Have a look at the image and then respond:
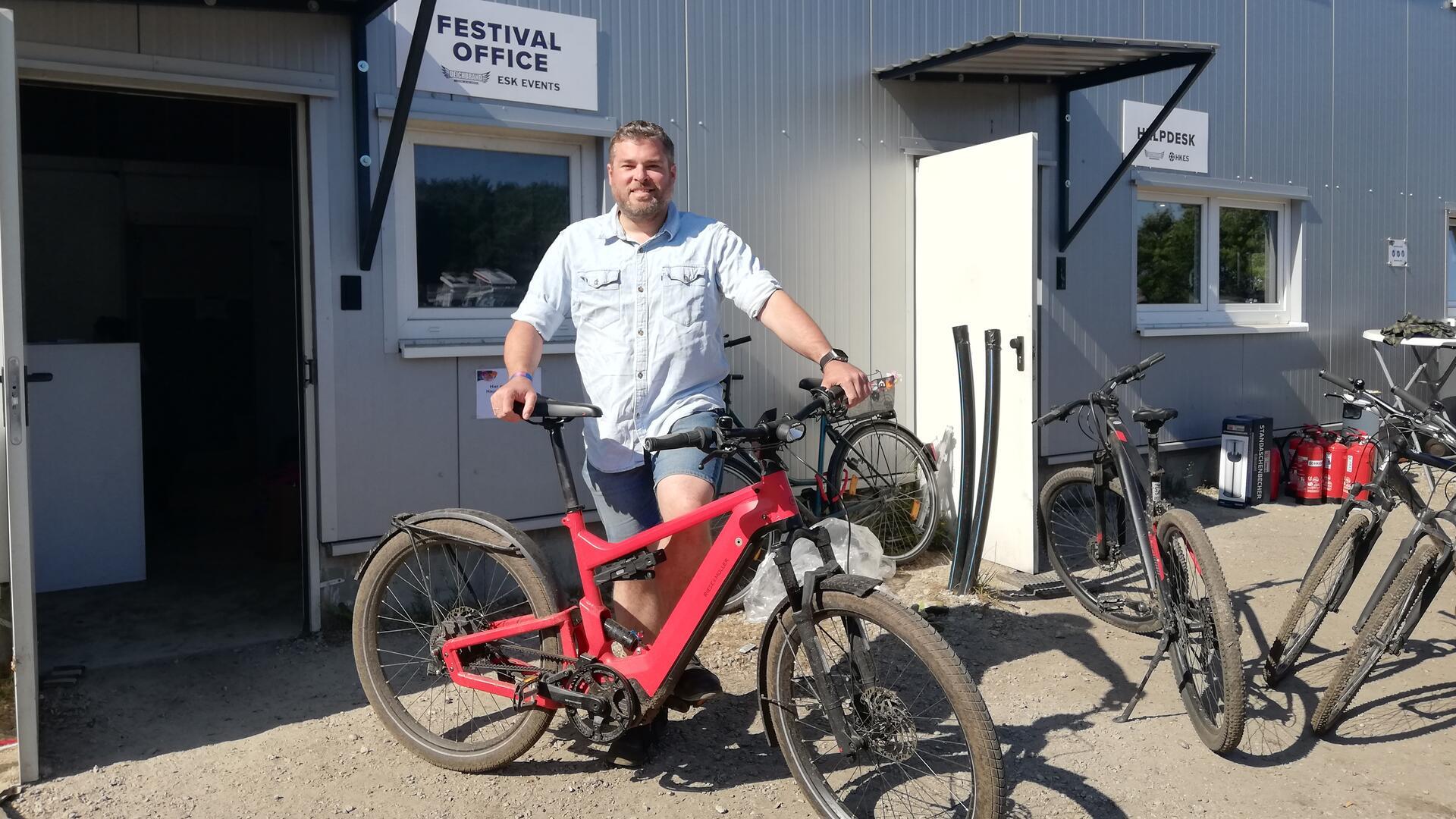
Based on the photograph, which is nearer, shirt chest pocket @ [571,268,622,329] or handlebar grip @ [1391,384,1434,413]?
shirt chest pocket @ [571,268,622,329]

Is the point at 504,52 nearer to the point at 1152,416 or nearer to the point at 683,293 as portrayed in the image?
the point at 683,293

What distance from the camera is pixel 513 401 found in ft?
9.78

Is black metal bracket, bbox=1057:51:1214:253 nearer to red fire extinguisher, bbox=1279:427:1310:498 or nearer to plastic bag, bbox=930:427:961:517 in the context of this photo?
plastic bag, bbox=930:427:961:517

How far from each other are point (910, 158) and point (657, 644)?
407 centimetres

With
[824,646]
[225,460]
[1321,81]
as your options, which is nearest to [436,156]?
[824,646]

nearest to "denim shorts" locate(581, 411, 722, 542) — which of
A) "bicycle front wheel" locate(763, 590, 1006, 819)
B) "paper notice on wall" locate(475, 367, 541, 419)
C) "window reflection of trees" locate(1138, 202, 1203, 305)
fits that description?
"bicycle front wheel" locate(763, 590, 1006, 819)

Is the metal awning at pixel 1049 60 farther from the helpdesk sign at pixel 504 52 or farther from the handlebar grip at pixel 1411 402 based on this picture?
the handlebar grip at pixel 1411 402

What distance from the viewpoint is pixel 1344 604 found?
5.26 meters

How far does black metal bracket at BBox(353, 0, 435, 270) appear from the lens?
4.36 m

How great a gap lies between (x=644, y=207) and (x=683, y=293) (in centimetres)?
27

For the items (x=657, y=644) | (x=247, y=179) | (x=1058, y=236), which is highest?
(x=247, y=179)

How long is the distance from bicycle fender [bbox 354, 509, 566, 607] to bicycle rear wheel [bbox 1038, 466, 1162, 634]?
245cm

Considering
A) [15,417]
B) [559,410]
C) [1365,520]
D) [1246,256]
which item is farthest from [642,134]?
[1246,256]

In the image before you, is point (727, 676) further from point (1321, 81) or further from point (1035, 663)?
point (1321, 81)
